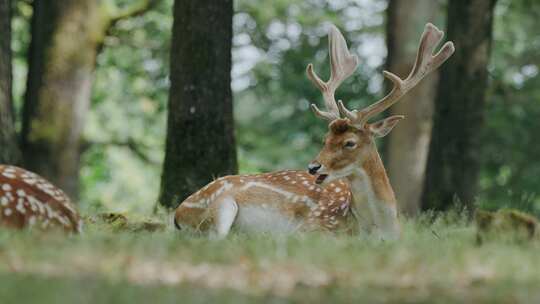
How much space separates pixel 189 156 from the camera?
29.0ft

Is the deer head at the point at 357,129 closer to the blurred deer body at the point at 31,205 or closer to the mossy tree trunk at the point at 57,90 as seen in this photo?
the blurred deer body at the point at 31,205

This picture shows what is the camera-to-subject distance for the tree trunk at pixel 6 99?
8633mm

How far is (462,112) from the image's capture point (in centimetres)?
1074

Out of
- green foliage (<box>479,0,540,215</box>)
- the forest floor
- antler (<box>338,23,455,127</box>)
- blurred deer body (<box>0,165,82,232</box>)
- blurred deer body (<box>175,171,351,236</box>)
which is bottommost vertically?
green foliage (<box>479,0,540,215</box>)

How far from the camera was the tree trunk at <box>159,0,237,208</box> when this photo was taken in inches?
348

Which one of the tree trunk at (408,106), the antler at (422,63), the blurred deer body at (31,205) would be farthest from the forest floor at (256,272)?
the tree trunk at (408,106)

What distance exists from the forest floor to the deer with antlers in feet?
5.15

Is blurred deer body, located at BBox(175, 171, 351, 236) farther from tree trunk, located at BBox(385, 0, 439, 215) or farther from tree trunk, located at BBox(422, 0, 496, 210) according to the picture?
tree trunk, located at BBox(385, 0, 439, 215)

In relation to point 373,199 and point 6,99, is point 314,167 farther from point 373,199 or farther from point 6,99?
point 6,99

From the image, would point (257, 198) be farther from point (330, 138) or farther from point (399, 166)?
point (399, 166)

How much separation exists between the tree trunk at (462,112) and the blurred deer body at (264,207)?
3555 millimetres

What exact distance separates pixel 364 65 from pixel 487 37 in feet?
31.7

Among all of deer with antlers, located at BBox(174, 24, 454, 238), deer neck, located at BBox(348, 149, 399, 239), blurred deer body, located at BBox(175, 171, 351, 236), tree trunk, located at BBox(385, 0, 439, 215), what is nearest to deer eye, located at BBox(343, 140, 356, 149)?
deer with antlers, located at BBox(174, 24, 454, 238)

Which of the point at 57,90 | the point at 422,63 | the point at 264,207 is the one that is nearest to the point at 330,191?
the point at 264,207
